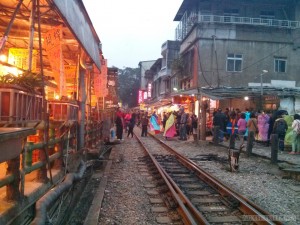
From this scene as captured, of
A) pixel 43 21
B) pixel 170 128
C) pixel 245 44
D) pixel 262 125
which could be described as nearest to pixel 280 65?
pixel 245 44

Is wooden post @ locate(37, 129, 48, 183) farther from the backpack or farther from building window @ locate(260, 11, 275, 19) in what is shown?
building window @ locate(260, 11, 275, 19)

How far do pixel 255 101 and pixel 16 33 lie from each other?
19641mm

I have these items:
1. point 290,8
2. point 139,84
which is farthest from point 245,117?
point 139,84

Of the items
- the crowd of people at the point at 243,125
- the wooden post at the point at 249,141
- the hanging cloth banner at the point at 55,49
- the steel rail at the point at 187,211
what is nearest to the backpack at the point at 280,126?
the crowd of people at the point at 243,125

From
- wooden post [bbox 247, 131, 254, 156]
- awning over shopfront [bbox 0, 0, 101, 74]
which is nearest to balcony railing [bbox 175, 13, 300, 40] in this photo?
wooden post [bbox 247, 131, 254, 156]

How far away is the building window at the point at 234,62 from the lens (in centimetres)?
3262

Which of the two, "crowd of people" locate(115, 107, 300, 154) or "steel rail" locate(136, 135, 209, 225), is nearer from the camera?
"steel rail" locate(136, 135, 209, 225)

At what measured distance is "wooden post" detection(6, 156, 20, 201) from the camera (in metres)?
4.09

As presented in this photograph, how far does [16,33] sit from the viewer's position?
950 cm

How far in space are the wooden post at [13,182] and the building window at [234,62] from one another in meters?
30.0

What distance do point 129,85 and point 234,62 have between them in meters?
58.6

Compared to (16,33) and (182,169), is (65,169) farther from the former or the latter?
(182,169)

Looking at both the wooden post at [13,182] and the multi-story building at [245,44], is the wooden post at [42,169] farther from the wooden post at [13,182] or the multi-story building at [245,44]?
the multi-story building at [245,44]

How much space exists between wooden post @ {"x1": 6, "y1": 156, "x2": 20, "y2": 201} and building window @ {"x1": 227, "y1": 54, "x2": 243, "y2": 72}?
30026 millimetres
